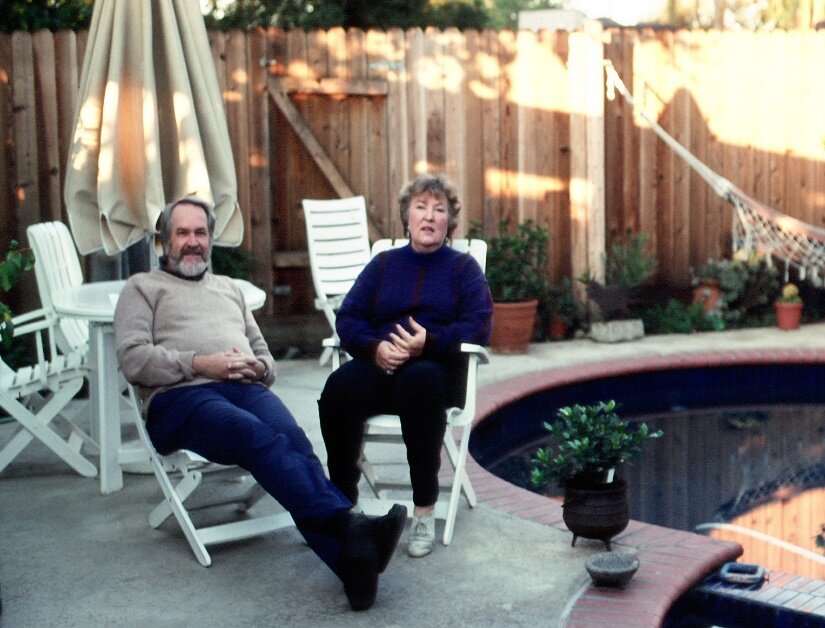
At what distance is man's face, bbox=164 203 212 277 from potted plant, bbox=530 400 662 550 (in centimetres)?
128

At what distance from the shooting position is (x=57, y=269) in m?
5.12

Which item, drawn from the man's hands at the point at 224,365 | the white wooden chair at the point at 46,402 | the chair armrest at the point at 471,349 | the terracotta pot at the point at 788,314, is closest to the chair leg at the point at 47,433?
the white wooden chair at the point at 46,402

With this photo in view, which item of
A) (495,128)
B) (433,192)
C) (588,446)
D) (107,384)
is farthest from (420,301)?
(495,128)

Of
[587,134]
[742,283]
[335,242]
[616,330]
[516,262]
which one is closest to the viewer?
[335,242]

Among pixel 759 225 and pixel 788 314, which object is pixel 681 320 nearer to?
pixel 788 314

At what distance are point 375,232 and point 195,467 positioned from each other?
407 cm

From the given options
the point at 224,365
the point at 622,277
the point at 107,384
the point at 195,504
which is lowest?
the point at 195,504

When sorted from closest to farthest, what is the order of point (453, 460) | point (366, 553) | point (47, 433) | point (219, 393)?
point (366, 553) < point (219, 393) < point (453, 460) < point (47, 433)

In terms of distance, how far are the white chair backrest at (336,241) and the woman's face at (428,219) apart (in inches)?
122

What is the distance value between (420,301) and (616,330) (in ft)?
12.7

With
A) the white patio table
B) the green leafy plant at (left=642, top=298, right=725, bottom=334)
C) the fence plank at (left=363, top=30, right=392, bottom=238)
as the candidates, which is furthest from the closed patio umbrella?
the green leafy plant at (left=642, top=298, right=725, bottom=334)

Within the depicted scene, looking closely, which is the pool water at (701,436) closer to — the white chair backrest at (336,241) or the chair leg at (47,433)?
the white chair backrest at (336,241)

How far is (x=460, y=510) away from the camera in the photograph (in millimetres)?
4324

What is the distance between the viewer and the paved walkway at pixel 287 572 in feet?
10.9
